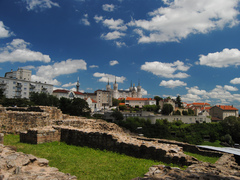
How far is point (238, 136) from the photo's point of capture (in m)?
66.5

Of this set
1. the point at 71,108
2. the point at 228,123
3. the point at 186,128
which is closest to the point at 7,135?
the point at 71,108

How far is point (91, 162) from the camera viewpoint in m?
6.57

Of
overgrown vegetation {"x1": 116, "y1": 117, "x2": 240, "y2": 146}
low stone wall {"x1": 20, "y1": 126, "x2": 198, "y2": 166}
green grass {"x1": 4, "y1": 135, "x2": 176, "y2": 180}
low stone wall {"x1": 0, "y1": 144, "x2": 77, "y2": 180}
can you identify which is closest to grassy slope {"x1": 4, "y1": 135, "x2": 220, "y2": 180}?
green grass {"x1": 4, "y1": 135, "x2": 176, "y2": 180}

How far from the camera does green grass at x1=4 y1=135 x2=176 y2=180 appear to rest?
5.52m

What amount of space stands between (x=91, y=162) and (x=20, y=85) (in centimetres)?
8464

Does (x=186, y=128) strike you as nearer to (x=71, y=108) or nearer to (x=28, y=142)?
(x=71, y=108)

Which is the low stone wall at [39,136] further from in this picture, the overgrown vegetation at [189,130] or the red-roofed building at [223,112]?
the red-roofed building at [223,112]

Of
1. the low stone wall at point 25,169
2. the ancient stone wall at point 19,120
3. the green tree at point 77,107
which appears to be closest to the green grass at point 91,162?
the low stone wall at point 25,169

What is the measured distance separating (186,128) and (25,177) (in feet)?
248

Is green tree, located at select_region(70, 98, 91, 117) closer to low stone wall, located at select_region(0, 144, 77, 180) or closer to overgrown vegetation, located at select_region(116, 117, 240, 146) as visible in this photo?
overgrown vegetation, located at select_region(116, 117, 240, 146)

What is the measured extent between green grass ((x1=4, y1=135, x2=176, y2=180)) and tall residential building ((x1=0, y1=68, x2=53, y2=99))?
260 ft

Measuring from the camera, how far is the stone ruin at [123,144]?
16.2 feet

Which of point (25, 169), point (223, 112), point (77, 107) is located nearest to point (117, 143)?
point (25, 169)

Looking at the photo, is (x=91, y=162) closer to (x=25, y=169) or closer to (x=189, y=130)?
(x=25, y=169)
